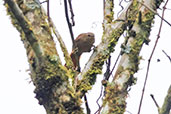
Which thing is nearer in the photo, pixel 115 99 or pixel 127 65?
pixel 115 99

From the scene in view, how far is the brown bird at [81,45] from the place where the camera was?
11.1 feet

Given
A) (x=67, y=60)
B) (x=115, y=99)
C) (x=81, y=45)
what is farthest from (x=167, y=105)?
(x=81, y=45)

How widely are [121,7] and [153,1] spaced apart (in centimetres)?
55

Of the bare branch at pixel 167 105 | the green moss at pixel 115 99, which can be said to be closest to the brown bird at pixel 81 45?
the green moss at pixel 115 99

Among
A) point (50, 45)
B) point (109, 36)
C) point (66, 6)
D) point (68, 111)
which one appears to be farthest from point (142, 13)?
point (68, 111)

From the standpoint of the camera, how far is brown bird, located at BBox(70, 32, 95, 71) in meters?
3.38

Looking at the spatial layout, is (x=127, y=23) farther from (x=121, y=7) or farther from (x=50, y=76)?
(x=50, y=76)

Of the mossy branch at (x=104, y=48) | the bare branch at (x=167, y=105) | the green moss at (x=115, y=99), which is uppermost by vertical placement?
the mossy branch at (x=104, y=48)

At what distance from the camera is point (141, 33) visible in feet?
9.59

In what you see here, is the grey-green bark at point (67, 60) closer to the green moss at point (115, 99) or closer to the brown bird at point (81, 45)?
the green moss at point (115, 99)

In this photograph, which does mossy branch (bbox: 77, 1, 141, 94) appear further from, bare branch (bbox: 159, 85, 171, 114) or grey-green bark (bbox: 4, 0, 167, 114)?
bare branch (bbox: 159, 85, 171, 114)

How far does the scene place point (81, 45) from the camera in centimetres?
357

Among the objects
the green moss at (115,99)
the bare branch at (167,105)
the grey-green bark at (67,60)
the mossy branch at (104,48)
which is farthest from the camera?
the mossy branch at (104,48)

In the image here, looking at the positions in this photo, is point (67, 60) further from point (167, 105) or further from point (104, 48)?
point (167, 105)
